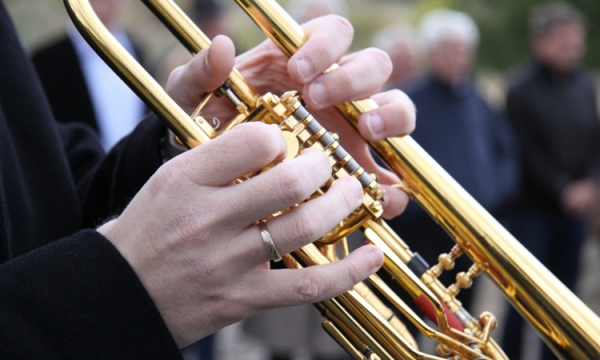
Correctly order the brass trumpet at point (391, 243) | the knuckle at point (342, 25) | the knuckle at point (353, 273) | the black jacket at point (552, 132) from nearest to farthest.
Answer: the knuckle at point (353, 273) < the brass trumpet at point (391, 243) < the knuckle at point (342, 25) < the black jacket at point (552, 132)

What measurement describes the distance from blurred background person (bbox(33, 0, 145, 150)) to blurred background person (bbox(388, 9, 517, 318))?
166 cm

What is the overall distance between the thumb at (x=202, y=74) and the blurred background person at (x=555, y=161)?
3.58m

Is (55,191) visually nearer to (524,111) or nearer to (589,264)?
(524,111)

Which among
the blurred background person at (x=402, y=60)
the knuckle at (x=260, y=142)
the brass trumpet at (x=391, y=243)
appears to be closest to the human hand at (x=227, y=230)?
the knuckle at (x=260, y=142)

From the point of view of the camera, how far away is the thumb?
117 centimetres

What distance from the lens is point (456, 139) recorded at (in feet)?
13.0

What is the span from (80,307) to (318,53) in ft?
2.05

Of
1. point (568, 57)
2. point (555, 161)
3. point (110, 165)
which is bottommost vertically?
point (555, 161)

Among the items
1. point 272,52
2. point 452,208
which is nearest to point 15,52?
point 272,52

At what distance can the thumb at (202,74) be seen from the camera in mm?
1172

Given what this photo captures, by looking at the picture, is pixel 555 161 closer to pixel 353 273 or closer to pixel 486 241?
pixel 486 241

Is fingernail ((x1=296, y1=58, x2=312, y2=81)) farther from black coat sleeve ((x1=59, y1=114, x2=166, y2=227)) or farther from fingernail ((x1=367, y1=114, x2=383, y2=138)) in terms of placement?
black coat sleeve ((x1=59, y1=114, x2=166, y2=227))

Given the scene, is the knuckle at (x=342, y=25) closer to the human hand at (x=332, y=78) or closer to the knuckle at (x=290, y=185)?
the human hand at (x=332, y=78)

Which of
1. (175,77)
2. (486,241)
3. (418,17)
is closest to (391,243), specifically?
(486,241)
